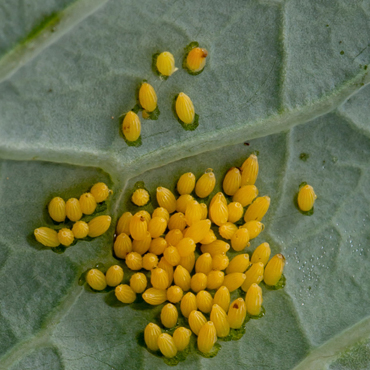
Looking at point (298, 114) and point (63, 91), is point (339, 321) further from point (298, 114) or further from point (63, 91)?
point (63, 91)

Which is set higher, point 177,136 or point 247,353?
point 177,136

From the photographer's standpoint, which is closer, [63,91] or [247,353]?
[63,91]

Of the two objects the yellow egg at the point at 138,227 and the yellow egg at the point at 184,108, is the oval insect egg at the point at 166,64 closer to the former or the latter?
the yellow egg at the point at 184,108

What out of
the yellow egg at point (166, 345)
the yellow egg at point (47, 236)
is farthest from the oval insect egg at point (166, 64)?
the yellow egg at point (166, 345)

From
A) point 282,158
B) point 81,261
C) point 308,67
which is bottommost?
point 81,261

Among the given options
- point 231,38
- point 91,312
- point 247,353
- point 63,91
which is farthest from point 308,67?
point 91,312

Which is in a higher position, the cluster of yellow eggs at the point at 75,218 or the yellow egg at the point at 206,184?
the yellow egg at the point at 206,184

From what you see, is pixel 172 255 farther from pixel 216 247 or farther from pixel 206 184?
pixel 206 184

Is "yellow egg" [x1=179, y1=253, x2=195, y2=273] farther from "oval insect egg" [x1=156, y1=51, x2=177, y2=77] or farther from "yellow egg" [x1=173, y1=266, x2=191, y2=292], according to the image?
"oval insect egg" [x1=156, y1=51, x2=177, y2=77]
